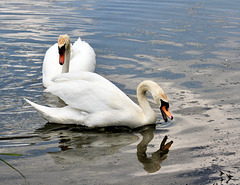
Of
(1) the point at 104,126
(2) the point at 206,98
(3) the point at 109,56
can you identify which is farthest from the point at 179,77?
(1) the point at 104,126

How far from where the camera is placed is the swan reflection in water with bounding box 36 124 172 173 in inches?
239

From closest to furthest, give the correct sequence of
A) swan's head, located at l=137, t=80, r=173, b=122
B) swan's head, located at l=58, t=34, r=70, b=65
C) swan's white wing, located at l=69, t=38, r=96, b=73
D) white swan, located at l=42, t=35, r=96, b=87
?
swan's head, located at l=137, t=80, r=173, b=122 → swan's head, located at l=58, t=34, r=70, b=65 → white swan, located at l=42, t=35, r=96, b=87 → swan's white wing, located at l=69, t=38, r=96, b=73

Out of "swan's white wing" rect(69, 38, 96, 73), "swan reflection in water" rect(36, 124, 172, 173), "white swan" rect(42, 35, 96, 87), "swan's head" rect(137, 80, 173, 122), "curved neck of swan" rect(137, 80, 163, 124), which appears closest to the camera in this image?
"swan reflection in water" rect(36, 124, 172, 173)

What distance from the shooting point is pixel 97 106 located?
23.8 feet

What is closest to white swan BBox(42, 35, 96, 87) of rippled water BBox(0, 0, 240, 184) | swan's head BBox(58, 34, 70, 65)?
swan's head BBox(58, 34, 70, 65)

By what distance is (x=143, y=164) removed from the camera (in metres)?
6.00

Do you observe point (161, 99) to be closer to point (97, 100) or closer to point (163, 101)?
point (163, 101)

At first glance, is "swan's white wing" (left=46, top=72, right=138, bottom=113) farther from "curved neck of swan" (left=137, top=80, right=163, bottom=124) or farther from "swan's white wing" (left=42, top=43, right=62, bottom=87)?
"swan's white wing" (left=42, top=43, right=62, bottom=87)

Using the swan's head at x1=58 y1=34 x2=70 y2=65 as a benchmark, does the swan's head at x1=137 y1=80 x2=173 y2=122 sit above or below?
below

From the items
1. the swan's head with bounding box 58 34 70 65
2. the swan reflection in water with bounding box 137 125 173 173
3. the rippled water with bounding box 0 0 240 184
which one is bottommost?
the swan reflection in water with bounding box 137 125 173 173

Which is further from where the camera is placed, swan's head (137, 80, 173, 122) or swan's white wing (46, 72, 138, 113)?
swan's white wing (46, 72, 138, 113)

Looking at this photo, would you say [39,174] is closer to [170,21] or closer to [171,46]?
[171,46]

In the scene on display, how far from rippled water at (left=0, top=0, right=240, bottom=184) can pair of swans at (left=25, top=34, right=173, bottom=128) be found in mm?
166

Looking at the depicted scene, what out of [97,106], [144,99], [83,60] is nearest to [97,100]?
[97,106]
